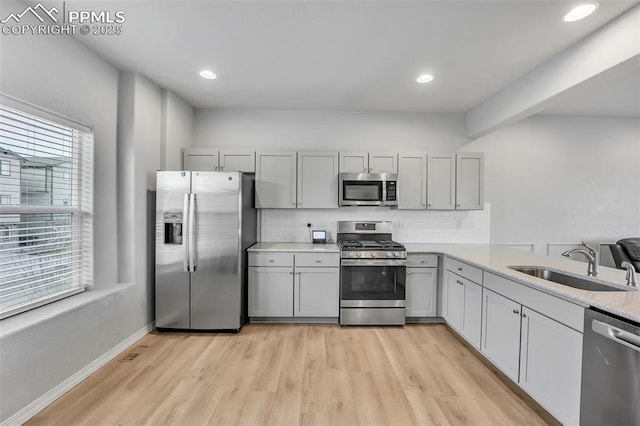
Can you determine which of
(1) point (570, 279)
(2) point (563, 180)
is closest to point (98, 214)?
A: (1) point (570, 279)

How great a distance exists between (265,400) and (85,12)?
125 inches

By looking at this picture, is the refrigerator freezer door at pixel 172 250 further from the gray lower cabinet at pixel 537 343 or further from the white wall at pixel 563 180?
the white wall at pixel 563 180

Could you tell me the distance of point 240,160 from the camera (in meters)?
3.85

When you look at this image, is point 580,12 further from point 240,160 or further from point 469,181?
point 240,160

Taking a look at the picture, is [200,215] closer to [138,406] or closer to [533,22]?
[138,406]

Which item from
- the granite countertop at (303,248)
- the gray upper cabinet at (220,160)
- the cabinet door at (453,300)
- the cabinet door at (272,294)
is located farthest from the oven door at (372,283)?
the gray upper cabinet at (220,160)

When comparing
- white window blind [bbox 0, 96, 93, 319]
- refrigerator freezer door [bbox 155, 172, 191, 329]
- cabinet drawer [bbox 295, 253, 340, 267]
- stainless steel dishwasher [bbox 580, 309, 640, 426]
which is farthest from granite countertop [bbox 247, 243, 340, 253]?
stainless steel dishwasher [bbox 580, 309, 640, 426]

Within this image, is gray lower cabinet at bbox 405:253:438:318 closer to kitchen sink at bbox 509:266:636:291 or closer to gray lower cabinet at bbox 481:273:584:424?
gray lower cabinet at bbox 481:273:584:424

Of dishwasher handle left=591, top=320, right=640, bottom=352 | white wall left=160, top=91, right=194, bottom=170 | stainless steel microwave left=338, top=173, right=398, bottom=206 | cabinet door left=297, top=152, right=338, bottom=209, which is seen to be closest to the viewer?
dishwasher handle left=591, top=320, right=640, bottom=352

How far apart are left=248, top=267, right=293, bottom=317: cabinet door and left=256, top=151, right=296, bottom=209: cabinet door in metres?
0.91

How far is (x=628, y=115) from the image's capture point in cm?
420

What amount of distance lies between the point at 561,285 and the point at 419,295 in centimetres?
181

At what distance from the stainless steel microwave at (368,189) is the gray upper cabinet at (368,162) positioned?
0.14 m

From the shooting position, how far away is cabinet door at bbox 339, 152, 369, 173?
152 inches
